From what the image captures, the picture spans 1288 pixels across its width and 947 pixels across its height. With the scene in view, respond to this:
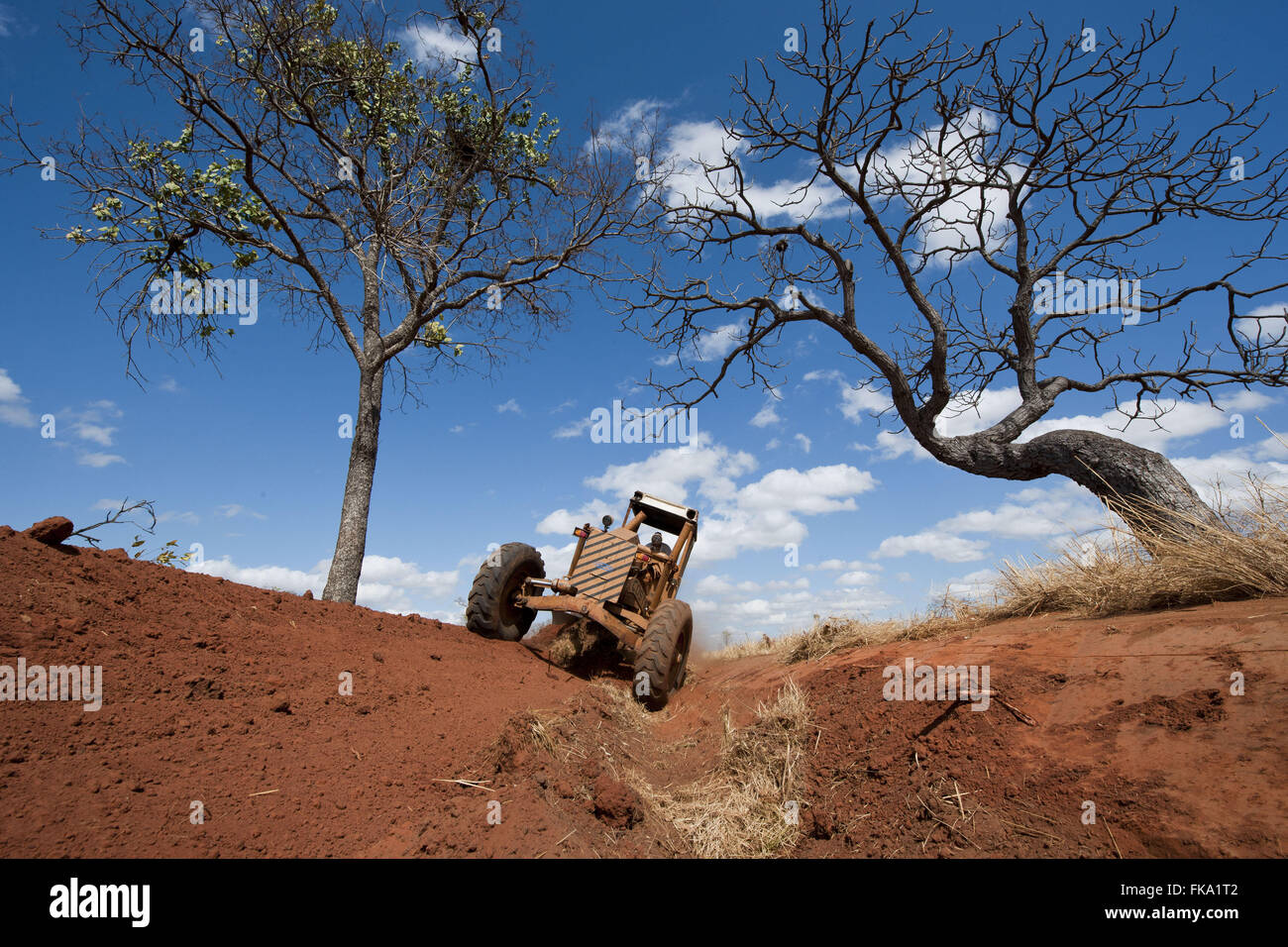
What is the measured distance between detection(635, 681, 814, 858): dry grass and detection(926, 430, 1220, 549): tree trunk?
379 centimetres

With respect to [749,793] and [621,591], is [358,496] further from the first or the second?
[749,793]

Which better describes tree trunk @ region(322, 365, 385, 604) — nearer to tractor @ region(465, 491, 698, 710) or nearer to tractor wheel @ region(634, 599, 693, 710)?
tractor @ region(465, 491, 698, 710)

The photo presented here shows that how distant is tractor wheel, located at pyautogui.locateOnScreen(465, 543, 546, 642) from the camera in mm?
8750

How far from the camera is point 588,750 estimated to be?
5281mm

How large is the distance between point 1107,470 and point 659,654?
5587mm

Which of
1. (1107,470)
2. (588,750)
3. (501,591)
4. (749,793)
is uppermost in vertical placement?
(1107,470)

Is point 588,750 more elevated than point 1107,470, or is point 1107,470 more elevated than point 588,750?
point 1107,470

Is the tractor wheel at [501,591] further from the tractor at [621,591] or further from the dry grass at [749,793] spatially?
the dry grass at [749,793]

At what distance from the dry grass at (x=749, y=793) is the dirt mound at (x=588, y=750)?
0.9 inches

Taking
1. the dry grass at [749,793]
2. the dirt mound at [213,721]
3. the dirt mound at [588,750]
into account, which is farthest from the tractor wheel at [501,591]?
the dry grass at [749,793]

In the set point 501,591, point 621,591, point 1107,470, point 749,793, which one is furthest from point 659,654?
point 1107,470
